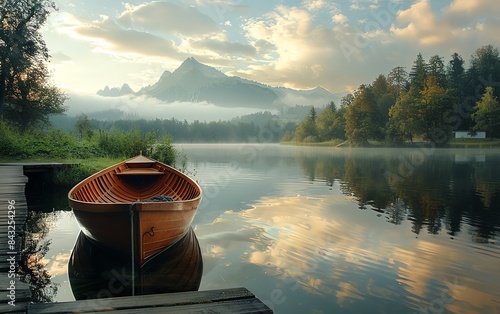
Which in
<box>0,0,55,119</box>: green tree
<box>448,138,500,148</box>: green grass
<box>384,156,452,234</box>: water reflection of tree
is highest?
<box>0,0,55,119</box>: green tree

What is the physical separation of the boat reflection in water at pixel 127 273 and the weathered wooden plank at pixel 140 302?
221 cm

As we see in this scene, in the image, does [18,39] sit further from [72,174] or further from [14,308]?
[14,308]

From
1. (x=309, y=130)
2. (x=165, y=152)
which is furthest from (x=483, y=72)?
(x=165, y=152)

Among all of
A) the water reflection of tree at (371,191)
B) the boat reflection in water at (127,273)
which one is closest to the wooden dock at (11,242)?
the boat reflection in water at (127,273)

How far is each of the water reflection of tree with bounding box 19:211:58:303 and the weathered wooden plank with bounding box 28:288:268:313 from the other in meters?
2.39

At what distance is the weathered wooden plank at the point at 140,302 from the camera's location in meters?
3.79

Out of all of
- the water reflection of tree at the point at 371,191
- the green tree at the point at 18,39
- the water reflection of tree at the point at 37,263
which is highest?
the green tree at the point at 18,39

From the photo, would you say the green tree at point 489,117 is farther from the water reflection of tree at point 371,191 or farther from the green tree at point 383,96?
the water reflection of tree at point 371,191

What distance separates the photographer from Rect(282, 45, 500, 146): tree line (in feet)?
A: 227

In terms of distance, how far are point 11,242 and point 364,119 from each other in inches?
3137

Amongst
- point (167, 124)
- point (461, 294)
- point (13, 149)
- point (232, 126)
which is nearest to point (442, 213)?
point (461, 294)

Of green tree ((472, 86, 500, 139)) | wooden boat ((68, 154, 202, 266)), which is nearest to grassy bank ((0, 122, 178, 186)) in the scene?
wooden boat ((68, 154, 202, 266))

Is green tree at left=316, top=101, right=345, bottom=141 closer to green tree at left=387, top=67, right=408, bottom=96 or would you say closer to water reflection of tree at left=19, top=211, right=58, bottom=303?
green tree at left=387, top=67, right=408, bottom=96

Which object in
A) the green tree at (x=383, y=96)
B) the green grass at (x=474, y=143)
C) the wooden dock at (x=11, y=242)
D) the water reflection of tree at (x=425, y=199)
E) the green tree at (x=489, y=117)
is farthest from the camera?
the green tree at (x=383, y=96)
